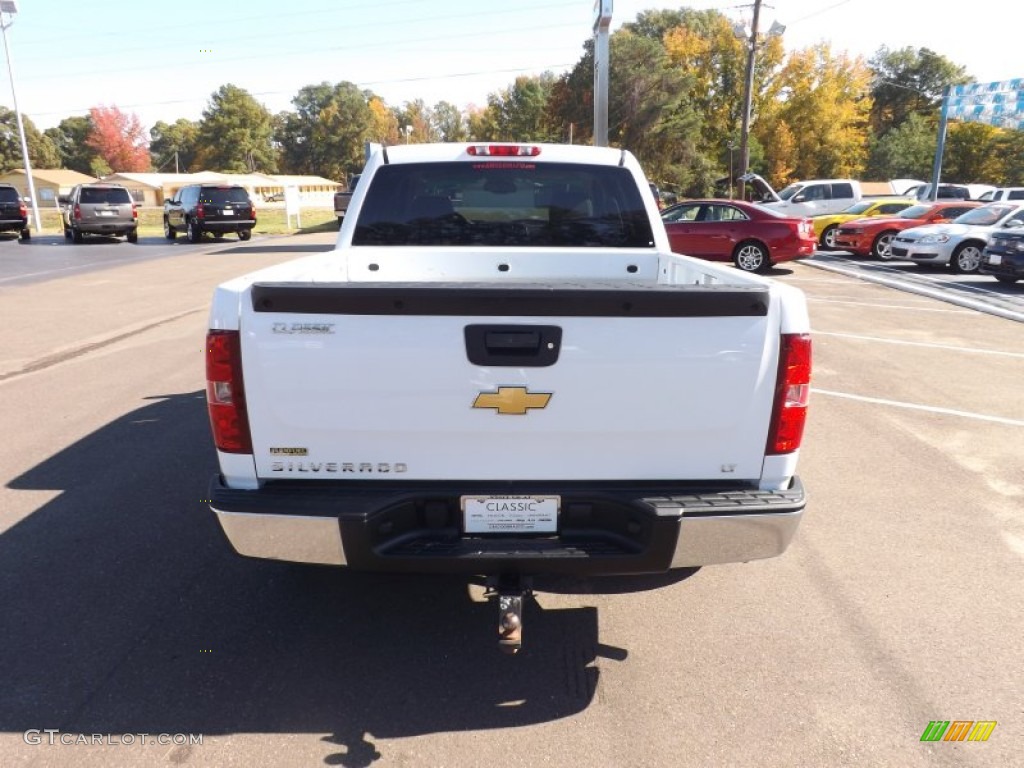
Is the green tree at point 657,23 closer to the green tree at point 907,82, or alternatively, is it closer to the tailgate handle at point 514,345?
the green tree at point 907,82

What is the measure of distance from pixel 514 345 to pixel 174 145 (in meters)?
135

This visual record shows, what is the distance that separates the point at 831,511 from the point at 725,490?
2.31 metres

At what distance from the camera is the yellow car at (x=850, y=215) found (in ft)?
73.3

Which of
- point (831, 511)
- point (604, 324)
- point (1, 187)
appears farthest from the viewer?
point (1, 187)

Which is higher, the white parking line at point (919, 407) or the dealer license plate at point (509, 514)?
the dealer license plate at point (509, 514)

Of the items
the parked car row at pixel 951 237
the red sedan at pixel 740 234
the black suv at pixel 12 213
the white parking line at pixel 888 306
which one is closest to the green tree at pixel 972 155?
the parked car row at pixel 951 237

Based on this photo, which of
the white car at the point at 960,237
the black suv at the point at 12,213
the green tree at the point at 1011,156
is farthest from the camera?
the green tree at the point at 1011,156

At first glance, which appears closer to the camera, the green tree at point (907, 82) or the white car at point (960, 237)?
the white car at point (960, 237)

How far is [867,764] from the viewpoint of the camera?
2479mm

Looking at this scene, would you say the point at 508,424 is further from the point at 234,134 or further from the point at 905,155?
the point at 234,134

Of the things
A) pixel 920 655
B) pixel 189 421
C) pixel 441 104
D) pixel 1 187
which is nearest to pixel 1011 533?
pixel 920 655

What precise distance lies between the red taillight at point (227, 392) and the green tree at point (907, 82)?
9628 centimetres

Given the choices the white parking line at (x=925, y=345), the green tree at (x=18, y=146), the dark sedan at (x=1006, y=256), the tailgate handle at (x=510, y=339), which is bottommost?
the white parking line at (x=925, y=345)

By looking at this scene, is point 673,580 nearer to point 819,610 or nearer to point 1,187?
point 819,610
